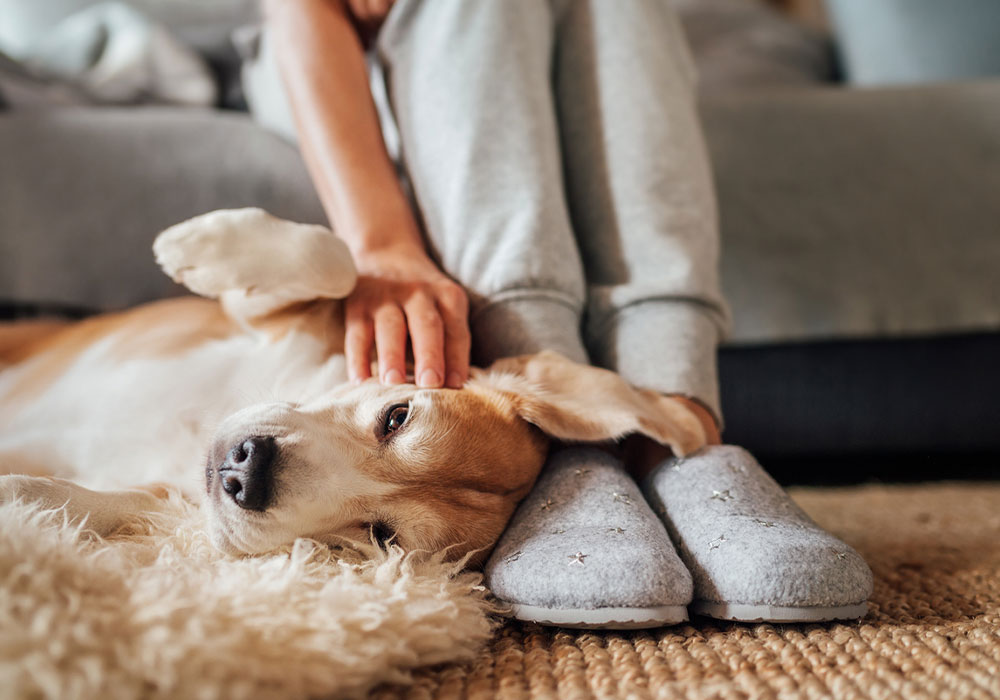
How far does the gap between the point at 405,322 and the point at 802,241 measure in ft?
3.47

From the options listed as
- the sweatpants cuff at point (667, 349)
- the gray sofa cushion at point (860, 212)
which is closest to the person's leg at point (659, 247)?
the sweatpants cuff at point (667, 349)

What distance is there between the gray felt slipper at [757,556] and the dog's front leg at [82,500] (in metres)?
0.65

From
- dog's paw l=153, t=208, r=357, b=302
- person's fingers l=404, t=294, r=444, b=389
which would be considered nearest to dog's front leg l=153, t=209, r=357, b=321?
dog's paw l=153, t=208, r=357, b=302

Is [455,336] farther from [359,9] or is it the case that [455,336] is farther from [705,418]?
[359,9]

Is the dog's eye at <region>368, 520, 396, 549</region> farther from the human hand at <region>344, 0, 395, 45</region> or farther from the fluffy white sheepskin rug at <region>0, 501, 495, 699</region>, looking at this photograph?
the human hand at <region>344, 0, 395, 45</region>

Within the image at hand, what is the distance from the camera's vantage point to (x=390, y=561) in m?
0.80

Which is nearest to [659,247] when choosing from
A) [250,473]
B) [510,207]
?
[510,207]

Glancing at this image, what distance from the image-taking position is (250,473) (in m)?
0.83

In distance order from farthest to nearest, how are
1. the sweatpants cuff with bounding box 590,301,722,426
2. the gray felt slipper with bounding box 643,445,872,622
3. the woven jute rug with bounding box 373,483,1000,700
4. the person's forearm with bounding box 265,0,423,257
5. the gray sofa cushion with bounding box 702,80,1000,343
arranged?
the gray sofa cushion with bounding box 702,80,1000,343 < the person's forearm with bounding box 265,0,423,257 < the sweatpants cuff with bounding box 590,301,722,426 < the gray felt slipper with bounding box 643,445,872,622 < the woven jute rug with bounding box 373,483,1000,700

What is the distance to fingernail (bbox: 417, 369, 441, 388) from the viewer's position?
1.00 metres

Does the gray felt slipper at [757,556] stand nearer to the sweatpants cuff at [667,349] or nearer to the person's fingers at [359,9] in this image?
the sweatpants cuff at [667,349]

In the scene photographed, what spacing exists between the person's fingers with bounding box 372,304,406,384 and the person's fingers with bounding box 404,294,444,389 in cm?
1

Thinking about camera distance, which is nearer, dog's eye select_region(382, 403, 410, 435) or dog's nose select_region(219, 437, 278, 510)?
dog's nose select_region(219, 437, 278, 510)

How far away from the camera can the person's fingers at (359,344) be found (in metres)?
1.05
